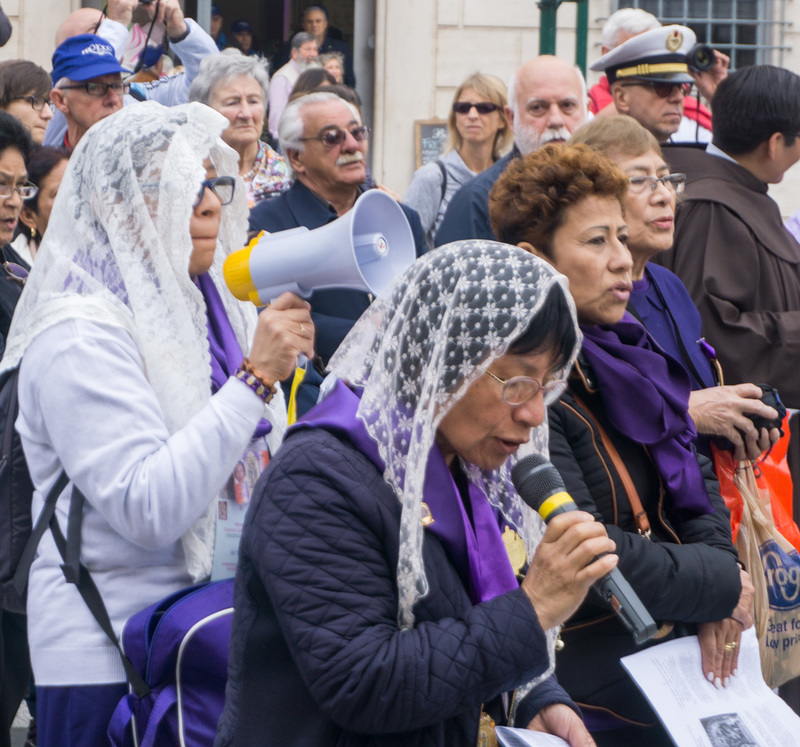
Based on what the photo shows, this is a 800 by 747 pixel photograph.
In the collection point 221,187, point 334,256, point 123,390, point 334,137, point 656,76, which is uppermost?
point 656,76

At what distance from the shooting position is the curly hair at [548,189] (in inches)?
116

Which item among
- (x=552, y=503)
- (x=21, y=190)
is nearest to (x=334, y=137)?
(x=21, y=190)

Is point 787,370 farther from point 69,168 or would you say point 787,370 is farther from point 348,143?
point 69,168

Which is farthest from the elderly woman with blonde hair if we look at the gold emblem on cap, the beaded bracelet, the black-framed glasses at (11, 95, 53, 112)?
the beaded bracelet

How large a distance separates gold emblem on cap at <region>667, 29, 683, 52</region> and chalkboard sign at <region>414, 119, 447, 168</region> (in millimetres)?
5529

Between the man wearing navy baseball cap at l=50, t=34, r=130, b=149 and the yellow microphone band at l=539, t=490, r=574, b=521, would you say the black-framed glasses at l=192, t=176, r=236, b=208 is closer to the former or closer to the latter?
the yellow microphone band at l=539, t=490, r=574, b=521

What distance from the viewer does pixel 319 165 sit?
4773mm

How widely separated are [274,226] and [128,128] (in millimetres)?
1892

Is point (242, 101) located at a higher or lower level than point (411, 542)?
higher

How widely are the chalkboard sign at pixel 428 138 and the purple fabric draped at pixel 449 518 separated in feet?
27.6

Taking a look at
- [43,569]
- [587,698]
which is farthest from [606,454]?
[43,569]

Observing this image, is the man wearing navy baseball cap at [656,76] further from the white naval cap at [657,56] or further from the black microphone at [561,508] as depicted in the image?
the black microphone at [561,508]

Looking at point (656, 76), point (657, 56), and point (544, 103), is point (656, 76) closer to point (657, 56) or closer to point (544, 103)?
point (657, 56)

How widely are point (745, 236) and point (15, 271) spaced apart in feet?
8.66
